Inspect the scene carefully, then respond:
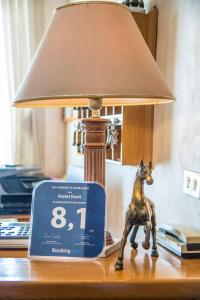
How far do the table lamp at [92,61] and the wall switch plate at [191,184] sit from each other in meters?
0.42

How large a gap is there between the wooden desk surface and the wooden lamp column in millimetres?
267

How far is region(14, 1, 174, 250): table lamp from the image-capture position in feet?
3.11

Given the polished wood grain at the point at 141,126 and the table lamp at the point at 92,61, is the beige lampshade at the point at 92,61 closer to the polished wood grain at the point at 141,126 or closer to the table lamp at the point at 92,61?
the table lamp at the point at 92,61

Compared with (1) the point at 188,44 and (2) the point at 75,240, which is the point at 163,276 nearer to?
(2) the point at 75,240

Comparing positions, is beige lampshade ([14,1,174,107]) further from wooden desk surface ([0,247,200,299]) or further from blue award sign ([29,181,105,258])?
wooden desk surface ([0,247,200,299])

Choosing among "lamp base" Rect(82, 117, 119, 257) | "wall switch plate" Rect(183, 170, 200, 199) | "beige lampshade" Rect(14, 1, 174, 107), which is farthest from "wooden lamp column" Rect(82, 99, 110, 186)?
"wall switch plate" Rect(183, 170, 200, 199)

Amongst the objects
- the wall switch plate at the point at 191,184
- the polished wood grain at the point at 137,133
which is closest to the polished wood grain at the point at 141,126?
the polished wood grain at the point at 137,133

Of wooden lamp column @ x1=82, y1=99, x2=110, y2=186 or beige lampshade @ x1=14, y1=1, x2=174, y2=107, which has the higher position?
beige lampshade @ x1=14, y1=1, x2=174, y2=107

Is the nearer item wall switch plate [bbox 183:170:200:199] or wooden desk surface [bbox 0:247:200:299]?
wooden desk surface [bbox 0:247:200:299]

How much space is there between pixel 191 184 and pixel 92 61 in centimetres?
64

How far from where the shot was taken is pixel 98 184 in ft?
3.49

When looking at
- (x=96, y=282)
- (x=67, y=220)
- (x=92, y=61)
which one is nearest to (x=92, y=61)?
(x=92, y=61)

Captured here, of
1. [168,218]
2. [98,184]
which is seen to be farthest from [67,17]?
[168,218]

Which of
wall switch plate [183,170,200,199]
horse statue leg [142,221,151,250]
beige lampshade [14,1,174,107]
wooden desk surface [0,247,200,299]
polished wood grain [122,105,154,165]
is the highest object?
beige lampshade [14,1,174,107]
